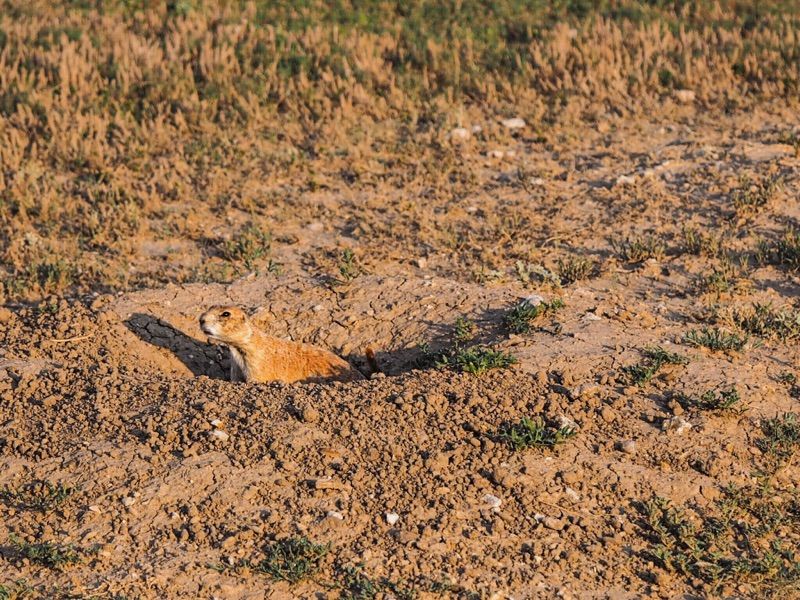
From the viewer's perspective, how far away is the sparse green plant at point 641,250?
10125 mm

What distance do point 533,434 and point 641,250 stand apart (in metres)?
3.57

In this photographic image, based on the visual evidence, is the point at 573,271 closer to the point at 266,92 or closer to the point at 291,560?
the point at 291,560

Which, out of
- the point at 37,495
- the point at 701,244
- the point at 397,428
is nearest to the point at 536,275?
the point at 701,244

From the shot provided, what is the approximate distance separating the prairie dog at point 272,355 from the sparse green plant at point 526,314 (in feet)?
4.13

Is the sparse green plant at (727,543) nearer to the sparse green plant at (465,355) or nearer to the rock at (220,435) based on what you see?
the sparse green plant at (465,355)

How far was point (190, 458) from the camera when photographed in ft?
23.1

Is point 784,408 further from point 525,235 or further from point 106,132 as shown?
point 106,132

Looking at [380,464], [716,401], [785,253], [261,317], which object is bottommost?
[261,317]

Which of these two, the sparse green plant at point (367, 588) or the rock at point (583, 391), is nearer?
the sparse green plant at point (367, 588)

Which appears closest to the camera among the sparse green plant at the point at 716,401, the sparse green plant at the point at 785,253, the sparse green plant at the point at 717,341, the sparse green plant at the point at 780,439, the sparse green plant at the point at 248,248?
the sparse green plant at the point at 780,439

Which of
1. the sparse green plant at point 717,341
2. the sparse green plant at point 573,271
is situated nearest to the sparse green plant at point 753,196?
the sparse green plant at point 573,271

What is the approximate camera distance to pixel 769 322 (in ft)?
28.8

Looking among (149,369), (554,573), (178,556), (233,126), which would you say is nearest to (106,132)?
(233,126)

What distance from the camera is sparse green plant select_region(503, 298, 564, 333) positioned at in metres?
8.53
